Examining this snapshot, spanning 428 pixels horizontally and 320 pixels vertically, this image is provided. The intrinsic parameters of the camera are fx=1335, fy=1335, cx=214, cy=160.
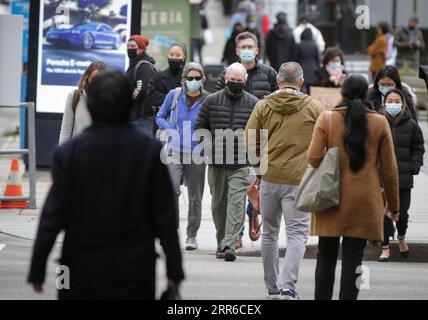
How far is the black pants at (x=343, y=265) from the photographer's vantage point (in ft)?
26.3

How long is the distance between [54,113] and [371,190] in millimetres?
9505

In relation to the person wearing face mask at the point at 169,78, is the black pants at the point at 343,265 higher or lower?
lower

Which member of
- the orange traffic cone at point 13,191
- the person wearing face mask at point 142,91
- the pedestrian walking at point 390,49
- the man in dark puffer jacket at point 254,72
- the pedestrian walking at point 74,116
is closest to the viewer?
the pedestrian walking at point 74,116

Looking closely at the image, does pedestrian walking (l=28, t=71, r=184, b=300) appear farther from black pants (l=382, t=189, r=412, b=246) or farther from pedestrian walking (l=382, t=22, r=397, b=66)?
pedestrian walking (l=382, t=22, r=397, b=66)

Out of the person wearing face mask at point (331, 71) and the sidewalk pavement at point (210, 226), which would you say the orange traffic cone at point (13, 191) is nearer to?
the sidewalk pavement at point (210, 226)

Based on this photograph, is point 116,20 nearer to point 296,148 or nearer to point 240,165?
point 240,165

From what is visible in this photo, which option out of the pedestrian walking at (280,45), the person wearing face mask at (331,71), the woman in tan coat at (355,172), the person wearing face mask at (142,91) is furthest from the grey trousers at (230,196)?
the pedestrian walking at (280,45)

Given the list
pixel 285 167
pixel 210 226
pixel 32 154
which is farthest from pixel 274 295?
pixel 32 154

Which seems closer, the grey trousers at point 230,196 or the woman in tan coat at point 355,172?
the woman in tan coat at point 355,172

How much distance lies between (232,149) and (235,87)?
0.54m

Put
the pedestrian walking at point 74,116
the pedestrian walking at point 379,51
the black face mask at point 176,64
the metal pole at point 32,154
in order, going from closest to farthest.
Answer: the pedestrian walking at point 74,116
the black face mask at point 176,64
the metal pole at point 32,154
the pedestrian walking at point 379,51

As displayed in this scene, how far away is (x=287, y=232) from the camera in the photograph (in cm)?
959

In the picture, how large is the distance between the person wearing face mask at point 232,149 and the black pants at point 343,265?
3271 mm

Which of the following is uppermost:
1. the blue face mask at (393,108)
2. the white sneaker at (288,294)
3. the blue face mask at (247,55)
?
the blue face mask at (247,55)
